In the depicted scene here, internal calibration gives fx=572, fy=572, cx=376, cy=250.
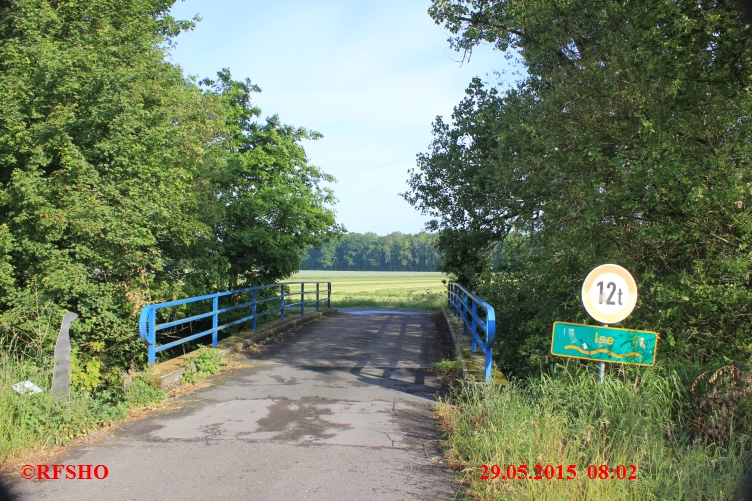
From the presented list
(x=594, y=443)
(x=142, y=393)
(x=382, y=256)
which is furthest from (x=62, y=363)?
(x=382, y=256)

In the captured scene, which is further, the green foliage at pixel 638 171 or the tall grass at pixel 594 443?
the green foliage at pixel 638 171

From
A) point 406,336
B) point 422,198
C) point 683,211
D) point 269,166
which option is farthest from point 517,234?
point 269,166

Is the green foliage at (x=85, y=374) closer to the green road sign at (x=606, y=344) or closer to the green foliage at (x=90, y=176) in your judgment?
the green foliage at (x=90, y=176)

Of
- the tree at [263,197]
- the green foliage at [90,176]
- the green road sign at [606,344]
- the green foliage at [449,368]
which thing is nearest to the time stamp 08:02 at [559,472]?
the green road sign at [606,344]

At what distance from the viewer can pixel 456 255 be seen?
20.2 meters

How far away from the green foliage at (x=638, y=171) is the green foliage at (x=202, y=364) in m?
4.84

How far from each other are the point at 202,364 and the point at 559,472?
6.16 m

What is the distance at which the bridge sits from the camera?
4.35m

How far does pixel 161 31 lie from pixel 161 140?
23.1 feet

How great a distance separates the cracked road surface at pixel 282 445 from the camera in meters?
4.34

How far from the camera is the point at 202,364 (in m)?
8.81

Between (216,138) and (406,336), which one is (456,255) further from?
(216,138)
